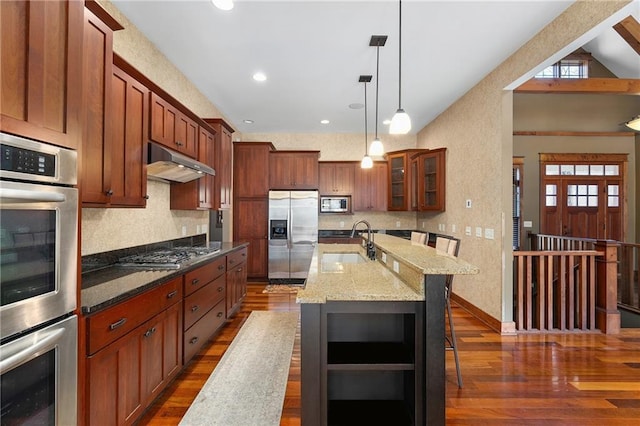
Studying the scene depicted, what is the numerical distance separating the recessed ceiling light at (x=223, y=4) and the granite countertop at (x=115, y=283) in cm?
212

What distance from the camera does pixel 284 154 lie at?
564 cm

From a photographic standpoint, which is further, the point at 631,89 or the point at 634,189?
the point at 634,189

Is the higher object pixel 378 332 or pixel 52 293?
pixel 52 293

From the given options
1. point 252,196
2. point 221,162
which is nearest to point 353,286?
point 221,162

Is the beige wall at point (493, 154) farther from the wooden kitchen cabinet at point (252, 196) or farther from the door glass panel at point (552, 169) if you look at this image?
the wooden kitchen cabinet at point (252, 196)

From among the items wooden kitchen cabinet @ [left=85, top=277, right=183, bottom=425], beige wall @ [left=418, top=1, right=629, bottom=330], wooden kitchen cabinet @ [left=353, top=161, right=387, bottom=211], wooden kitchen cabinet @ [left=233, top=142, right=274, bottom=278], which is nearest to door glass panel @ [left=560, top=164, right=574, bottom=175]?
beige wall @ [left=418, top=1, right=629, bottom=330]

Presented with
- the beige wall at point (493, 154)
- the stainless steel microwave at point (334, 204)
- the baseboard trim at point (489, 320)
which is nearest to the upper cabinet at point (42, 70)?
the beige wall at point (493, 154)

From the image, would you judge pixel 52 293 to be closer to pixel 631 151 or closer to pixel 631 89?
pixel 631 89

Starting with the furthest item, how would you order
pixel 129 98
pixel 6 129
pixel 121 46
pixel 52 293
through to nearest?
pixel 121 46
pixel 129 98
pixel 52 293
pixel 6 129

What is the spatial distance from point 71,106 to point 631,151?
9.29m

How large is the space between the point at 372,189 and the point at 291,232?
1.96 metres

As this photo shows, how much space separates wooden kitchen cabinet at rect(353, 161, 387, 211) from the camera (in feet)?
19.6

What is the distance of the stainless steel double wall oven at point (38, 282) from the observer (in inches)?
39.3

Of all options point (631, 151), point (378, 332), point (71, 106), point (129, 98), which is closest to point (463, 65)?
point (378, 332)
